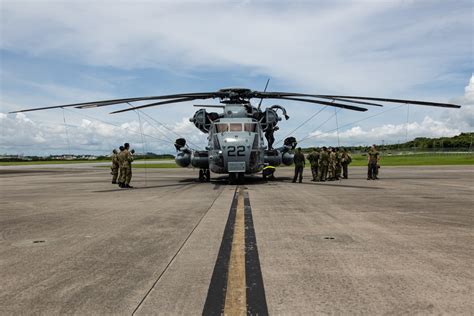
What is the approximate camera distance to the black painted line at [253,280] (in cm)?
355

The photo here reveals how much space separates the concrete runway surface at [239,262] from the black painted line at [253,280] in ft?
0.04

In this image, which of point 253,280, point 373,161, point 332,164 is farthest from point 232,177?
point 253,280

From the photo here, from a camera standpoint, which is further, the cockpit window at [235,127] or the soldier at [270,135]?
the soldier at [270,135]

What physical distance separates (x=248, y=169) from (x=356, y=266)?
550 inches

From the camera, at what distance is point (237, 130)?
19.2 m

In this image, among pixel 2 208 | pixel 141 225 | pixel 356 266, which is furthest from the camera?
pixel 2 208

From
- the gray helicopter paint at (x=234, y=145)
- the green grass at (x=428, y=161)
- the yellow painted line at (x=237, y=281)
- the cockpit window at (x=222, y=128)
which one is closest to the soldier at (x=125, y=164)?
the gray helicopter paint at (x=234, y=145)

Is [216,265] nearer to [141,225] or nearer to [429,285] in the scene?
[429,285]

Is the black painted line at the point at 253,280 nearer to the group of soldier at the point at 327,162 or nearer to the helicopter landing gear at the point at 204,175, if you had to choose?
the group of soldier at the point at 327,162

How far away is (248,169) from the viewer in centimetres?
1878

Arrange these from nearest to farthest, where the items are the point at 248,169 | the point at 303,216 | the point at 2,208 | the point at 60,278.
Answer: the point at 60,278 → the point at 303,216 → the point at 2,208 → the point at 248,169

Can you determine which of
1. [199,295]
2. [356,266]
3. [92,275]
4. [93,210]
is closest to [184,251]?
[92,275]

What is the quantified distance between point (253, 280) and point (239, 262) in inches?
30.1

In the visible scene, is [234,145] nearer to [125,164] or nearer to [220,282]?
[125,164]
